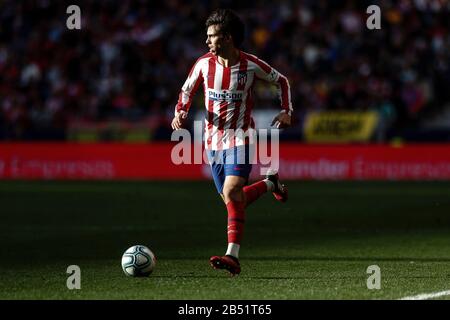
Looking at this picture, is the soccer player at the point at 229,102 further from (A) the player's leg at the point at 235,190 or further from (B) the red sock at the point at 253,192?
(B) the red sock at the point at 253,192

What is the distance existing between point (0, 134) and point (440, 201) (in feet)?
39.0

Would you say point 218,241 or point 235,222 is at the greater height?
point 235,222

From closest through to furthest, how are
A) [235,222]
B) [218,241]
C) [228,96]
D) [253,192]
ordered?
1. [235,222]
2. [228,96]
3. [253,192]
4. [218,241]

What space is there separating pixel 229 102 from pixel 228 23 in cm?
69

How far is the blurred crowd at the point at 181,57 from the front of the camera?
2398 cm

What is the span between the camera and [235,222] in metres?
8.66

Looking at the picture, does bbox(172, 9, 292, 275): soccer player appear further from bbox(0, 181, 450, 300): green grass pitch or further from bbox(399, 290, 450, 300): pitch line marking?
bbox(399, 290, 450, 300): pitch line marking

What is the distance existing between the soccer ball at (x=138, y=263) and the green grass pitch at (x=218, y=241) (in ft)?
0.28

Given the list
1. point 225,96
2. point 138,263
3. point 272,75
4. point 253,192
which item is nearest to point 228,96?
point 225,96

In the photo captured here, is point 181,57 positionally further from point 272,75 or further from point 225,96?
point 225,96

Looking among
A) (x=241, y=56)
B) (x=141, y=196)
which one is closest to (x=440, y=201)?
(x=141, y=196)

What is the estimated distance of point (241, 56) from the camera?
912 cm

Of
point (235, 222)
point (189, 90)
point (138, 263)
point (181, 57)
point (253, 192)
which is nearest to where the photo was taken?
point (138, 263)
